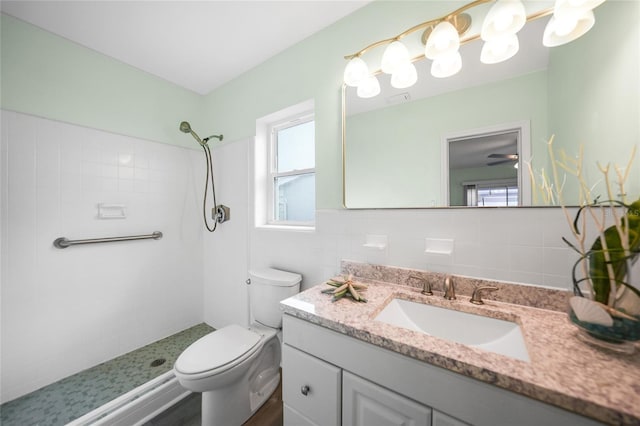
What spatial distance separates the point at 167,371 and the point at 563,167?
2446 mm

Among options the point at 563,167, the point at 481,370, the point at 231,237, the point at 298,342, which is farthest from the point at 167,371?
the point at 563,167

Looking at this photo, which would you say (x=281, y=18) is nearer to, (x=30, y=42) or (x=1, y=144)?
(x=30, y=42)

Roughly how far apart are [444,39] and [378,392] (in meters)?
1.37

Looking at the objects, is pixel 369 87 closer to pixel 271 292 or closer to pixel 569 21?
pixel 569 21

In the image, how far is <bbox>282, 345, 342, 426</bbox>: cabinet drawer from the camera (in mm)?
774

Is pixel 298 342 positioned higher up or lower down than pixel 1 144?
lower down

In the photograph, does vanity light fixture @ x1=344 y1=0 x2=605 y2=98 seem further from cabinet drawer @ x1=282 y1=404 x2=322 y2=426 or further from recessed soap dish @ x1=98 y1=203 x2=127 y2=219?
recessed soap dish @ x1=98 y1=203 x2=127 y2=219

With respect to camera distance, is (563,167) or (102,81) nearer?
(563,167)

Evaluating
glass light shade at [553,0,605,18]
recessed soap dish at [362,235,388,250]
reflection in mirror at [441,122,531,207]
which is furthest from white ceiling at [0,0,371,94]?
recessed soap dish at [362,235,388,250]

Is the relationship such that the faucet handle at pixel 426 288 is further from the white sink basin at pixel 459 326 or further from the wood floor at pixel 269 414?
the wood floor at pixel 269 414

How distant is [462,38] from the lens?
990mm

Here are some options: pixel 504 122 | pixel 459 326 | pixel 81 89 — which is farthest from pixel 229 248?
pixel 504 122

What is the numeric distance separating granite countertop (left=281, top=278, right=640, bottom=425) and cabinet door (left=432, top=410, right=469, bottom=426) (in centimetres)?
14

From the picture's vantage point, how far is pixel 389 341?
2.17ft
